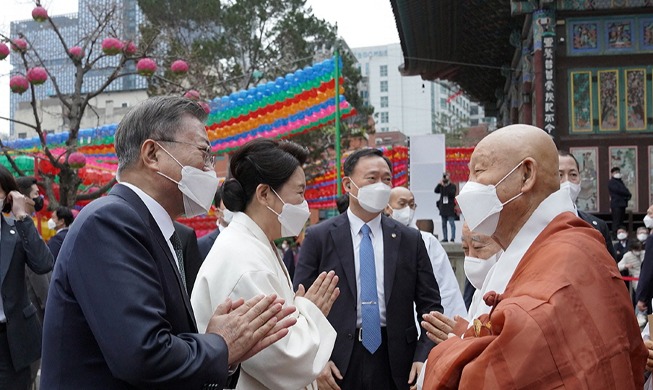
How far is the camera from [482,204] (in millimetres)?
2561

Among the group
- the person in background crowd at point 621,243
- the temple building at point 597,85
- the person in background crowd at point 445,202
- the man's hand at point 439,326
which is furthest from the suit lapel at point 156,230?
the person in background crowd at point 445,202

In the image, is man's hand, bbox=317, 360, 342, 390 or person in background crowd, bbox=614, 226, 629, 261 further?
person in background crowd, bbox=614, 226, 629, 261

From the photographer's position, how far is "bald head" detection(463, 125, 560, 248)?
2504 mm

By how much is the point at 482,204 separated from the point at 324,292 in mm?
977

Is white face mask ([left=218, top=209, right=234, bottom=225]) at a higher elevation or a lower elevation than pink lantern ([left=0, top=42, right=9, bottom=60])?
lower

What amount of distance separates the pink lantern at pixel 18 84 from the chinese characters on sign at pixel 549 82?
10399 millimetres

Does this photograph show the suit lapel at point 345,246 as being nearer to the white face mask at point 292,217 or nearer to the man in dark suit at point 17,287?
the white face mask at point 292,217

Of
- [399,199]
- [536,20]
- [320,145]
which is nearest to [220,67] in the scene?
[320,145]

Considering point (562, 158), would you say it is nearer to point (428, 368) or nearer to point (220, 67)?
point (428, 368)

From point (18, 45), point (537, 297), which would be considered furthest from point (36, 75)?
point (537, 297)

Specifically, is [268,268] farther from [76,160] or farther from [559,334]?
[76,160]

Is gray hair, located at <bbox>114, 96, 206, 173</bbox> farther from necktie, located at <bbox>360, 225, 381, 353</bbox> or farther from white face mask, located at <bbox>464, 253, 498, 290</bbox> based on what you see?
necktie, located at <bbox>360, 225, 381, 353</bbox>

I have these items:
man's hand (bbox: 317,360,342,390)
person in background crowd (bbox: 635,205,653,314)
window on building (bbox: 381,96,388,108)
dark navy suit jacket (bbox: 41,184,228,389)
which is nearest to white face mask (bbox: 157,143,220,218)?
dark navy suit jacket (bbox: 41,184,228,389)

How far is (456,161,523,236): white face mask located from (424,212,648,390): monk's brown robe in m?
0.29
